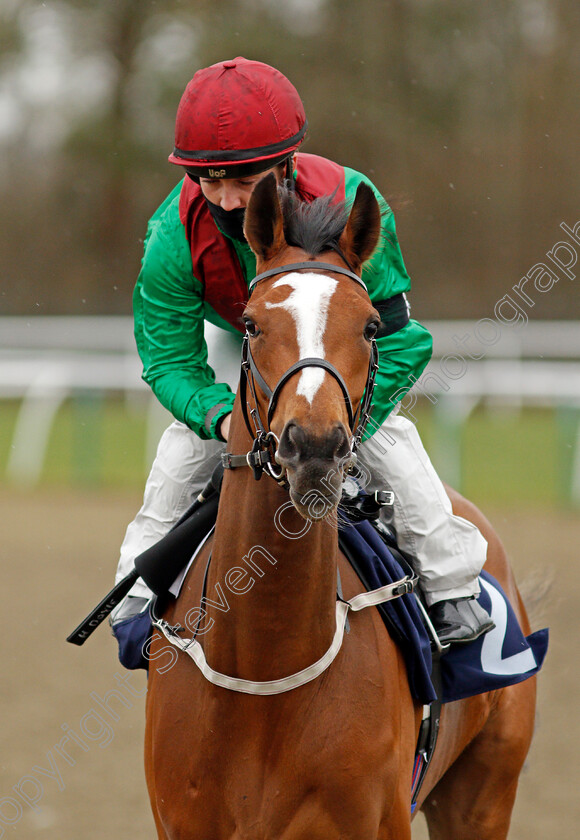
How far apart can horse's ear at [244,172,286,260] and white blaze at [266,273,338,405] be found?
18 cm

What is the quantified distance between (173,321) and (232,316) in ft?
0.66

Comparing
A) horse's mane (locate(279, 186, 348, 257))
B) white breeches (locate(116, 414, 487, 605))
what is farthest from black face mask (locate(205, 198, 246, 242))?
white breeches (locate(116, 414, 487, 605))

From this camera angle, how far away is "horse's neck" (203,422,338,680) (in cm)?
239

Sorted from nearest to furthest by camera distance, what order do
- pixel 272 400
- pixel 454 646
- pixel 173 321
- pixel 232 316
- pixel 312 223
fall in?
pixel 272 400, pixel 312 223, pixel 173 321, pixel 232 316, pixel 454 646

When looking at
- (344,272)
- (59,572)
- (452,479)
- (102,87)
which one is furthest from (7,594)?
(102,87)

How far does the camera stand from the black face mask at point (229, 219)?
270cm

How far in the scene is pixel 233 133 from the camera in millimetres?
2607

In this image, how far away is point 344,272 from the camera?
2379 mm

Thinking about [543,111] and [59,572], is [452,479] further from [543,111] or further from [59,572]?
[543,111]

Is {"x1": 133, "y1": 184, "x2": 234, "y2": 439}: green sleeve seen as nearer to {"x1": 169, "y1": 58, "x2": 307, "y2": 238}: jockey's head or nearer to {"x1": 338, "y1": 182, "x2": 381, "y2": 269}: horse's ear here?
{"x1": 169, "y1": 58, "x2": 307, "y2": 238}: jockey's head

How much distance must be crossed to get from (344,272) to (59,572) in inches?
246

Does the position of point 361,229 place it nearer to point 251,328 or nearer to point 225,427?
point 251,328

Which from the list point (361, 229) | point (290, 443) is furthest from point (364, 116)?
point (290, 443)

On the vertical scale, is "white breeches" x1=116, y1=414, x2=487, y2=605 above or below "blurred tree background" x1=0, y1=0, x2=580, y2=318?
above
